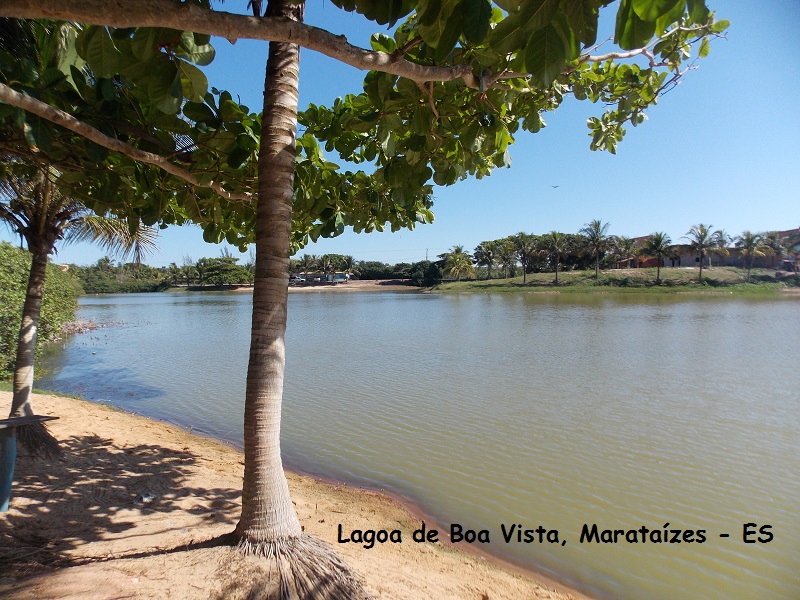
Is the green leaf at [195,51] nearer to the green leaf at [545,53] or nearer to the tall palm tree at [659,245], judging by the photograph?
the green leaf at [545,53]

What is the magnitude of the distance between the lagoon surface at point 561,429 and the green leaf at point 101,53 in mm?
4192

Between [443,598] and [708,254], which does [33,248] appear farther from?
[708,254]

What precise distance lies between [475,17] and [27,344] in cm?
573

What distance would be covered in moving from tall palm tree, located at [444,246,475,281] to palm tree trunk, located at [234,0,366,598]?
78542 millimetres

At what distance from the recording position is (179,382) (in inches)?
491

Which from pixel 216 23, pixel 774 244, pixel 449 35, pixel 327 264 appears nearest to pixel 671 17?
pixel 449 35

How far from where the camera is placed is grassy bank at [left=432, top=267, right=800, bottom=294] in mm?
47000

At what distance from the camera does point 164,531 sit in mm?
3627

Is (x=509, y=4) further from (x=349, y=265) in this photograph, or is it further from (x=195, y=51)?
(x=349, y=265)

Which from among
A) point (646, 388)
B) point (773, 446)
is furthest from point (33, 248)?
point (646, 388)

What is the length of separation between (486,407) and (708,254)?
→ 60.8 meters

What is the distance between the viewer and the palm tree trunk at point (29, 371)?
16.3 ft

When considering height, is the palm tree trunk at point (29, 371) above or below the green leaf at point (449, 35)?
below

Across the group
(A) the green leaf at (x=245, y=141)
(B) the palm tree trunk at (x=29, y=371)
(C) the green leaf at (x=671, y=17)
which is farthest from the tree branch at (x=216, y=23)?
(B) the palm tree trunk at (x=29, y=371)
